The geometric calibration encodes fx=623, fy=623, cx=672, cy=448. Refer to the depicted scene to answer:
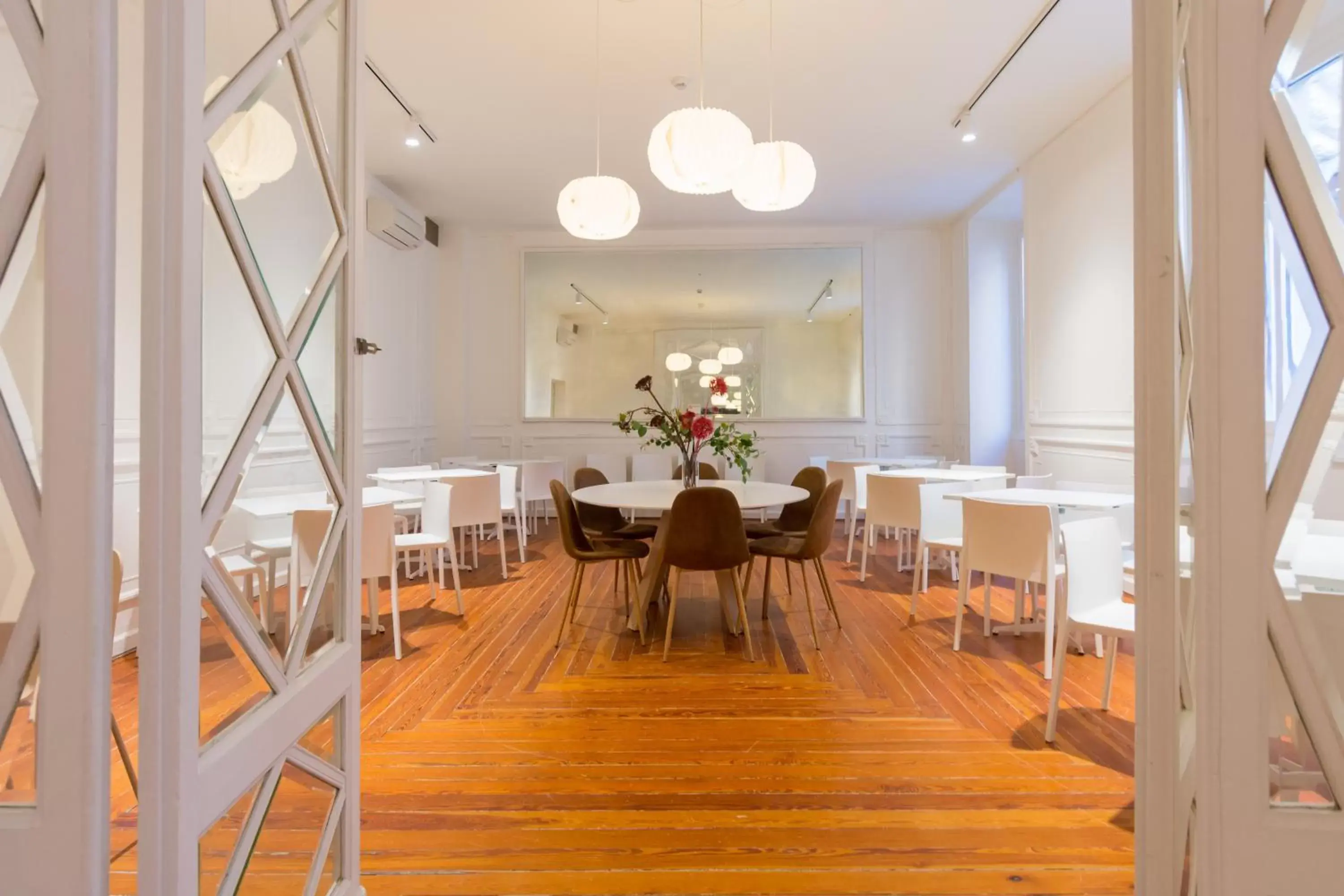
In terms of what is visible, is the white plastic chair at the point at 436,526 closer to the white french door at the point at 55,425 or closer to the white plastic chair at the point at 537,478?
the white plastic chair at the point at 537,478

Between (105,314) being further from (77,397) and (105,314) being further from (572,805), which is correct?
(572,805)

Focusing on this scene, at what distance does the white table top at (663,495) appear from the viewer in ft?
9.96

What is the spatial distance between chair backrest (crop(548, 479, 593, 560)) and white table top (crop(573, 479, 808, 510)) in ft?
0.33

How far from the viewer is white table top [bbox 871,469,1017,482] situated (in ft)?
14.1

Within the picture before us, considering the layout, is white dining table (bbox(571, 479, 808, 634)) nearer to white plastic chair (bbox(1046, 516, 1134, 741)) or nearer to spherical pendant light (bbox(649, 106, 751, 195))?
white plastic chair (bbox(1046, 516, 1134, 741))

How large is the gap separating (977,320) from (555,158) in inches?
185

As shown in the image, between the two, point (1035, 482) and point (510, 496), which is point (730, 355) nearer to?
point (510, 496)

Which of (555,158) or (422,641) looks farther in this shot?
(555,158)

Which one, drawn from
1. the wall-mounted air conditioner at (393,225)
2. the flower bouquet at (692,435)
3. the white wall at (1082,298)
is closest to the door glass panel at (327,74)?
the flower bouquet at (692,435)

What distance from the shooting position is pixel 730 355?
24.1 feet

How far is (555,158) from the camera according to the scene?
5473 mm

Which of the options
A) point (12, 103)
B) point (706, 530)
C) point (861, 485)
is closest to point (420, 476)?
point (706, 530)

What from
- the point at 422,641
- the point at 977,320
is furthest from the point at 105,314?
the point at 977,320

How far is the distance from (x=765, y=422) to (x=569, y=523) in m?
4.55
